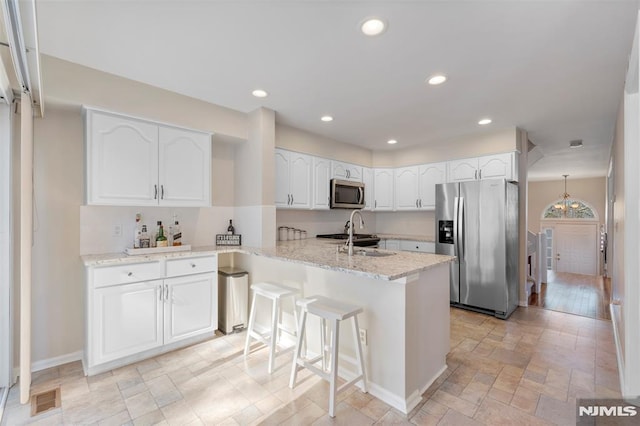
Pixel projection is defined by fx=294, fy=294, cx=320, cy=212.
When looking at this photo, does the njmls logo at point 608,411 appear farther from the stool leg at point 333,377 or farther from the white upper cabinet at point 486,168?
the white upper cabinet at point 486,168

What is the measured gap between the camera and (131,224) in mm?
2900

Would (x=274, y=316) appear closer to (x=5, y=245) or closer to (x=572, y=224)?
(x=5, y=245)

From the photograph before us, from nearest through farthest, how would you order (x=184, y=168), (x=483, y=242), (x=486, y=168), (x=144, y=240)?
(x=144, y=240) → (x=184, y=168) → (x=483, y=242) → (x=486, y=168)

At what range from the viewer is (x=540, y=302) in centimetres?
435

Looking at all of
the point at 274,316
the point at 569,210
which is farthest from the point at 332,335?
the point at 569,210

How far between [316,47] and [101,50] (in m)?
1.57

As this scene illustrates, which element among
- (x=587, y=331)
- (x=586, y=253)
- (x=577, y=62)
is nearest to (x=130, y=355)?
(x=577, y=62)

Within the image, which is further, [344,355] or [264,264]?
[264,264]

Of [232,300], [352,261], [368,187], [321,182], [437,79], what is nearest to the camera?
[352,261]

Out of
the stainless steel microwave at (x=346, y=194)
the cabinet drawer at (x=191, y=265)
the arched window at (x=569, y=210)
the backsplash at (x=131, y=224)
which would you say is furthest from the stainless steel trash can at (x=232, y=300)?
the arched window at (x=569, y=210)

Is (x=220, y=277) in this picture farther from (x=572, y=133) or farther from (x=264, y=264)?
(x=572, y=133)

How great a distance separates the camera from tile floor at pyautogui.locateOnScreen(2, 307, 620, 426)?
1869 millimetres

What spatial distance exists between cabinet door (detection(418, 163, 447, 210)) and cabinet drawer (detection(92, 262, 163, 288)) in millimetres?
3898

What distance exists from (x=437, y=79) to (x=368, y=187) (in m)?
2.75
